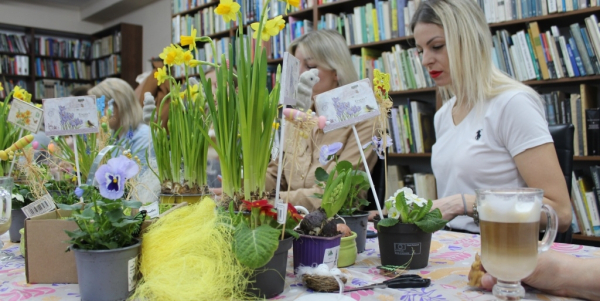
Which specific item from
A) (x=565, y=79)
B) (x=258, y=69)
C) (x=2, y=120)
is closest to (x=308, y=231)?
(x=258, y=69)

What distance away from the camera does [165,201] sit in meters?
1.21

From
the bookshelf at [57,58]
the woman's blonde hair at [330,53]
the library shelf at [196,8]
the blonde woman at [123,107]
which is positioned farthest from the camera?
the bookshelf at [57,58]

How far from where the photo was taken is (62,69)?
24.0 feet

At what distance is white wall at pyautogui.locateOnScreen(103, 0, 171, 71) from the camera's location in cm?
614

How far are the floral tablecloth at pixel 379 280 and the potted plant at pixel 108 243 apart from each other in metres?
0.09

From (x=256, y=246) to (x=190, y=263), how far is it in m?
0.13

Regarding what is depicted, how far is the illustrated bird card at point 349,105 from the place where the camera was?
1031 millimetres

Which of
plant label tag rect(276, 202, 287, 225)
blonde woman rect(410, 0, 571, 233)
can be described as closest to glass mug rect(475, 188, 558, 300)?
plant label tag rect(276, 202, 287, 225)

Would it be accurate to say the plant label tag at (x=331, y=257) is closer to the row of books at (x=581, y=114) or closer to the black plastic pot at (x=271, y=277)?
the black plastic pot at (x=271, y=277)

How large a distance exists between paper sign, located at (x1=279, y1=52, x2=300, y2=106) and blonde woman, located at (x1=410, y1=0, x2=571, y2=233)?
65 cm

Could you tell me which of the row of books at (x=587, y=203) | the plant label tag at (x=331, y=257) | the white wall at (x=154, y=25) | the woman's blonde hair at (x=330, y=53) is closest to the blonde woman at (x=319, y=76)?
the woman's blonde hair at (x=330, y=53)

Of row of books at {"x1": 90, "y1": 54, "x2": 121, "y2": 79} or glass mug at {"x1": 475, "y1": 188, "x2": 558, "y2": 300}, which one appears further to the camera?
row of books at {"x1": 90, "y1": 54, "x2": 121, "y2": 79}

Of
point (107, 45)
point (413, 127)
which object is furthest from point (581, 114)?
point (107, 45)

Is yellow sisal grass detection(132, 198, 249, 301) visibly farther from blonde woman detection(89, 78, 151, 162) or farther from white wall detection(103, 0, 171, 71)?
white wall detection(103, 0, 171, 71)
